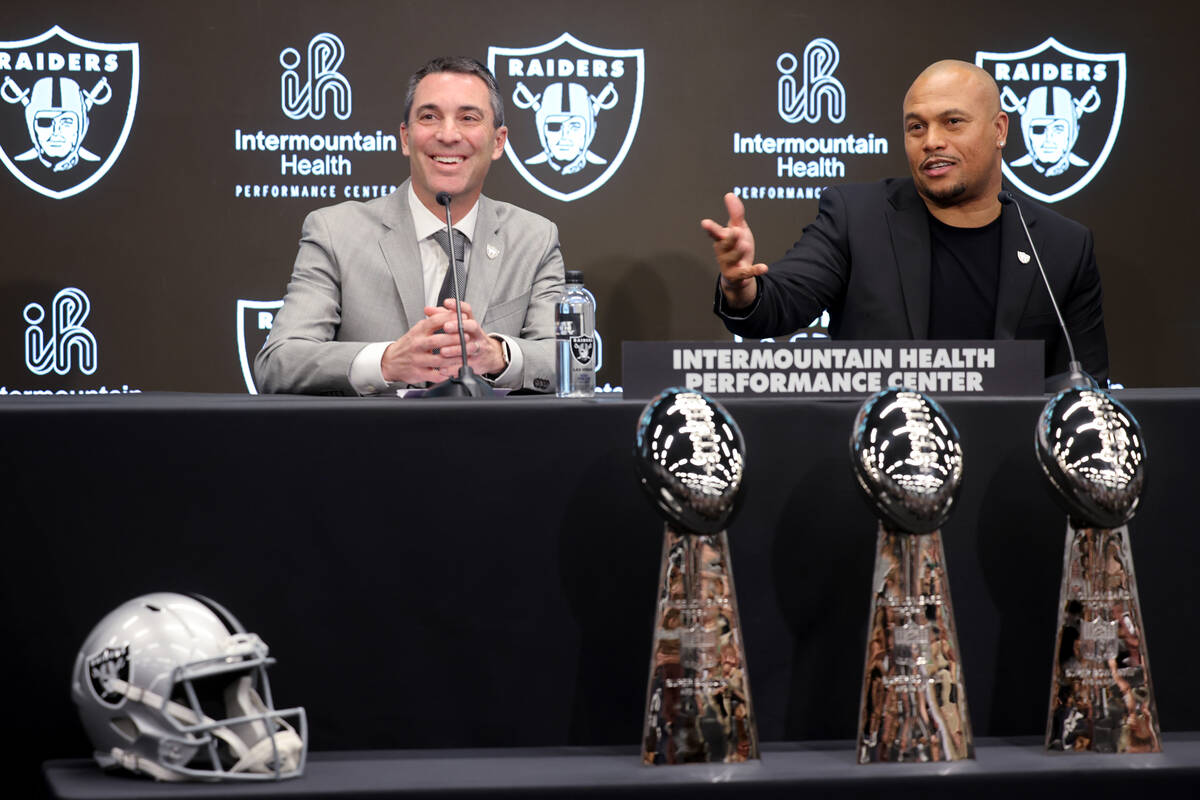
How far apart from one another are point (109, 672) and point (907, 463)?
863 mm

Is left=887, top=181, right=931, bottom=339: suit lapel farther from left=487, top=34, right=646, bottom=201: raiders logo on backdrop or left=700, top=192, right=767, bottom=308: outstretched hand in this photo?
left=487, top=34, right=646, bottom=201: raiders logo on backdrop

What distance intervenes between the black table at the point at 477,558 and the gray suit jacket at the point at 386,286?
978 millimetres

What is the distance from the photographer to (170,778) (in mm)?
1294

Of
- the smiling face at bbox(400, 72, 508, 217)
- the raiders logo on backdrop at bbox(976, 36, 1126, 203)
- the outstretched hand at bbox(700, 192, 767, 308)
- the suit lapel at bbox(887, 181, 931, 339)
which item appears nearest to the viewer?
the outstretched hand at bbox(700, 192, 767, 308)

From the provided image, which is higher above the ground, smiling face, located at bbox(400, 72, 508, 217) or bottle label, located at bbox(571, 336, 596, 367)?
smiling face, located at bbox(400, 72, 508, 217)

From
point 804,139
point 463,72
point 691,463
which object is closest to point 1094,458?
point 691,463

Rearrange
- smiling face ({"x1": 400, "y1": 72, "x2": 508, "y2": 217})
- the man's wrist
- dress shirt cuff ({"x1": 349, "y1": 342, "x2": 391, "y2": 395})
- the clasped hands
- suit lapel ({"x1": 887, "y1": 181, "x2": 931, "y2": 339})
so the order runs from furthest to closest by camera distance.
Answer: smiling face ({"x1": 400, "y1": 72, "x2": 508, "y2": 217}) < suit lapel ({"x1": 887, "y1": 181, "x2": 931, "y2": 339}) < the man's wrist < dress shirt cuff ({"x1": 349, "y1": 342, "x2": 391, "y2": 395}) < the clasped hands

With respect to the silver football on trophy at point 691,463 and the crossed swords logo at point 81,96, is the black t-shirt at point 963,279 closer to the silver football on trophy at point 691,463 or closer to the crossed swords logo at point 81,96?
the silver football on trophy at point 691,463

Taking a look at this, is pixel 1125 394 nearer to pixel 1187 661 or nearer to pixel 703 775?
pixel 1187 661

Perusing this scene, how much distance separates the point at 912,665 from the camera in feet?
4.50

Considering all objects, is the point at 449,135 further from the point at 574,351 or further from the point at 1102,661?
the point at 1102,661

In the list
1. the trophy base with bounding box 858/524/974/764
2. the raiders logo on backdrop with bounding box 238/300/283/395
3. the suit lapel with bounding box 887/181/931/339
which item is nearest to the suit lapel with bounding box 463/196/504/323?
the raiders logo on backdrop with bounding box 238/300/283/395

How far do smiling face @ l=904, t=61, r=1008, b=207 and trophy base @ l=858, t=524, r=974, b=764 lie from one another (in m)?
1.58

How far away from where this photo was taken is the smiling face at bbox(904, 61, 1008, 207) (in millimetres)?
2781
